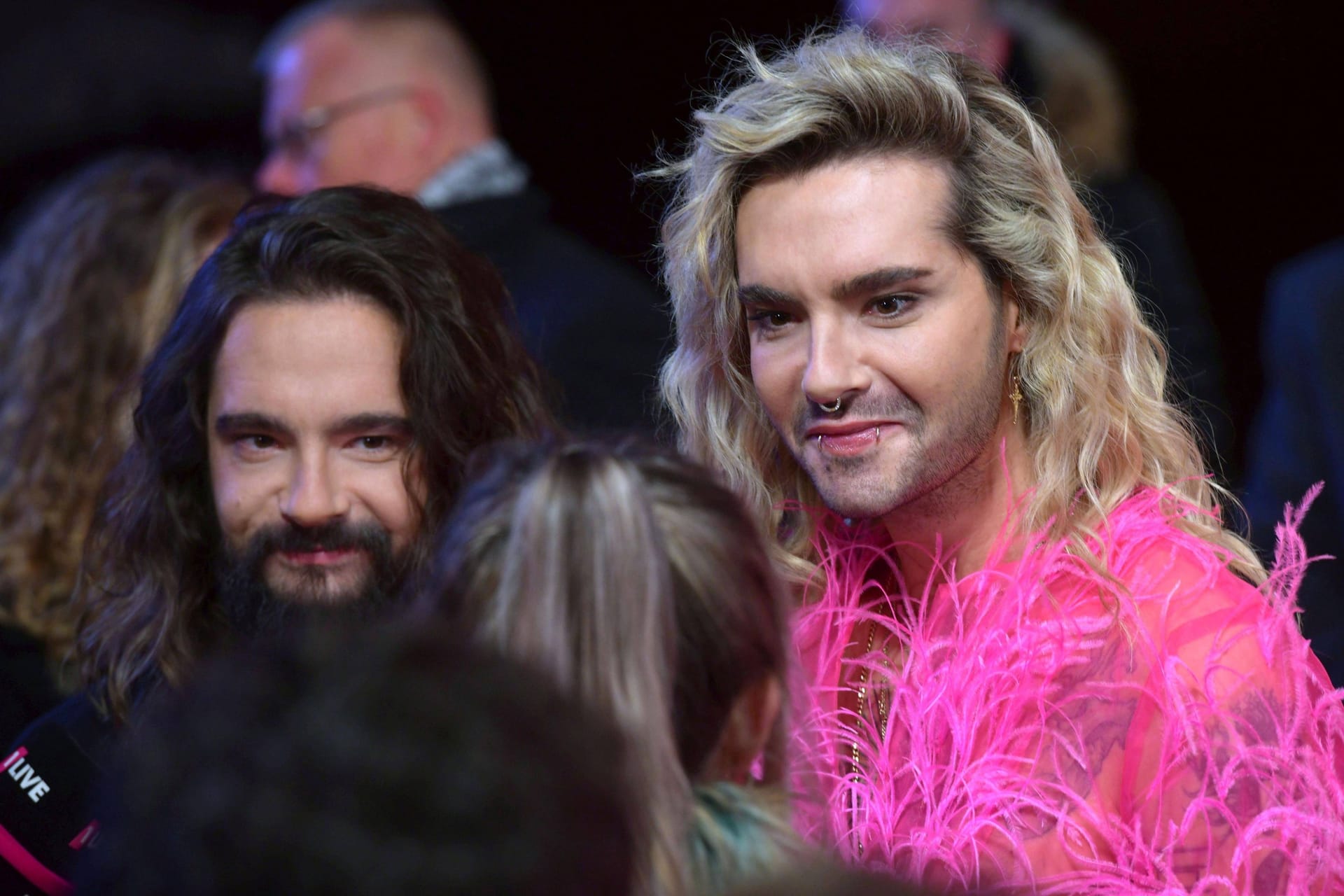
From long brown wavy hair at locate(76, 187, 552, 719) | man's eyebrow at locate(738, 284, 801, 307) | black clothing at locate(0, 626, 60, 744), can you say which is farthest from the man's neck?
black clothing at locate(0, 626, 60, 744)

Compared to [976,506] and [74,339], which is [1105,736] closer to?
[976,506]

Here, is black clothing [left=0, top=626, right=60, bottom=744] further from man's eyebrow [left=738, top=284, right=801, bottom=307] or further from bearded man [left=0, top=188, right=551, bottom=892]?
man's eyebrow [left=738, top=284, right=801, bottom=307]

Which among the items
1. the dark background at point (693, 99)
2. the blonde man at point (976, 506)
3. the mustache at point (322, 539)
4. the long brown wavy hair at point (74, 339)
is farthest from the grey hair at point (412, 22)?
the mustache at point (322, 539)

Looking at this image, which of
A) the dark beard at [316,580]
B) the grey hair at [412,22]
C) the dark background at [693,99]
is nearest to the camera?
the dark beard at [316,580]

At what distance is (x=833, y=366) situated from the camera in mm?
2162

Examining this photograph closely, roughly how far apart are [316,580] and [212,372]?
15.8 inches

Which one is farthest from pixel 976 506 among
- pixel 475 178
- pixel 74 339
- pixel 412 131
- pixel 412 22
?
pixel 412 22

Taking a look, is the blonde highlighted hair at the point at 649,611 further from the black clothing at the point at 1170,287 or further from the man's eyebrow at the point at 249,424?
the black clothing at the point at 1170,287

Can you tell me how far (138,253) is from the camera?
323cm

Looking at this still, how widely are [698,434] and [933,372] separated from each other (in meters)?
0.50

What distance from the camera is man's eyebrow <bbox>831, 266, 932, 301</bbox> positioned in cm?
216

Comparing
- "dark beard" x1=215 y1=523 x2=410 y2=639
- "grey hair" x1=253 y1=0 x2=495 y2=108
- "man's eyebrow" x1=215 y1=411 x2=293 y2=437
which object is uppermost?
"grey hair" x1=253 y1=0 x2=495 y2=108

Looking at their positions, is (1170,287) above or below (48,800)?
above

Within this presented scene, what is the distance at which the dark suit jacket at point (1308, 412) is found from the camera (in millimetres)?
3076
